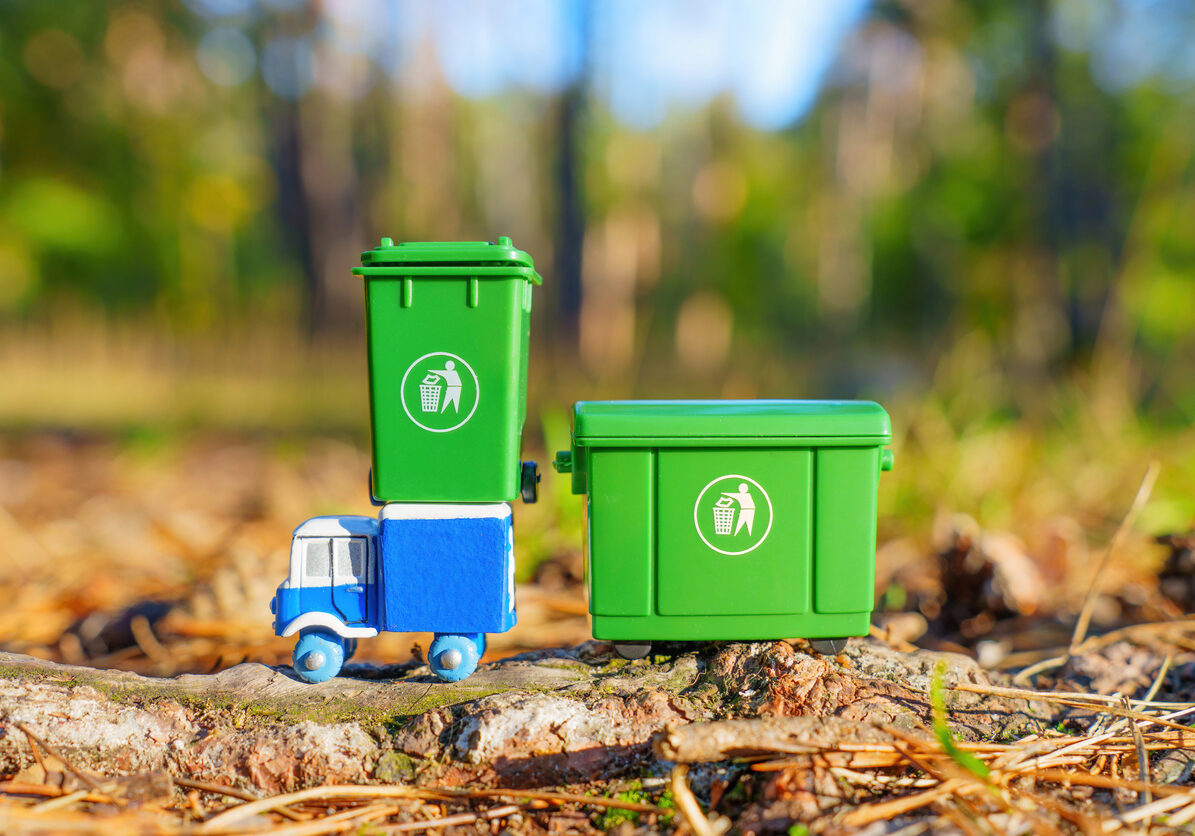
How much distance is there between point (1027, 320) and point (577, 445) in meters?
5.36

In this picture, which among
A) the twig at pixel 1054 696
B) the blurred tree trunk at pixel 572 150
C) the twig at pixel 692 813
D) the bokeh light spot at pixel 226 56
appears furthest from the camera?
the bokeh light spot at pixel 226 56

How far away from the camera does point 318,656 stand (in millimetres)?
1333

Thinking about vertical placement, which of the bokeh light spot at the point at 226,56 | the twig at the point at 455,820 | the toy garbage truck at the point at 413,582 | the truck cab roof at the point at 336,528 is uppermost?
the bokeh light spot at the point at 226,56

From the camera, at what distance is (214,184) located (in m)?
13.5

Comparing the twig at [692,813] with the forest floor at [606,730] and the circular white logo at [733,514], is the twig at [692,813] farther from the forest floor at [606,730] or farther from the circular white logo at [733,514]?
the circular white logo at [733,514]

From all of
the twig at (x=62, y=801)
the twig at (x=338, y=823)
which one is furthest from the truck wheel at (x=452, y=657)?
the twig at (x=62, y=801)

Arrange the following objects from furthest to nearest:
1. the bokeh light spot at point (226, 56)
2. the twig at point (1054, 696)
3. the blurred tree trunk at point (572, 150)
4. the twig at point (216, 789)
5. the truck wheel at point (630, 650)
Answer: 1. the bokeh light spot at point (226, 56)
2. the blurred tree trunk at point (572, 150)
3. the truck wheel at point (630, 650)
4. the twig at point (1054, 696)
5. the twig at point (216, 789)

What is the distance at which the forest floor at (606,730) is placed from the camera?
103 centimetres

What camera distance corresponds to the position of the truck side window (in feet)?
4.53

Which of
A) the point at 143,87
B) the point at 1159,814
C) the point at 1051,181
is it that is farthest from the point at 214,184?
the point at 1159,814

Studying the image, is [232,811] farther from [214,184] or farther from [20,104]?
[20,104]

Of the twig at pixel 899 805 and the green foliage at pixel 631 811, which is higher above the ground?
the twig at pixel 899 805

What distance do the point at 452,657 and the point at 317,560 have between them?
308mm

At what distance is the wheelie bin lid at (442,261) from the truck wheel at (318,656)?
658 millimetres
